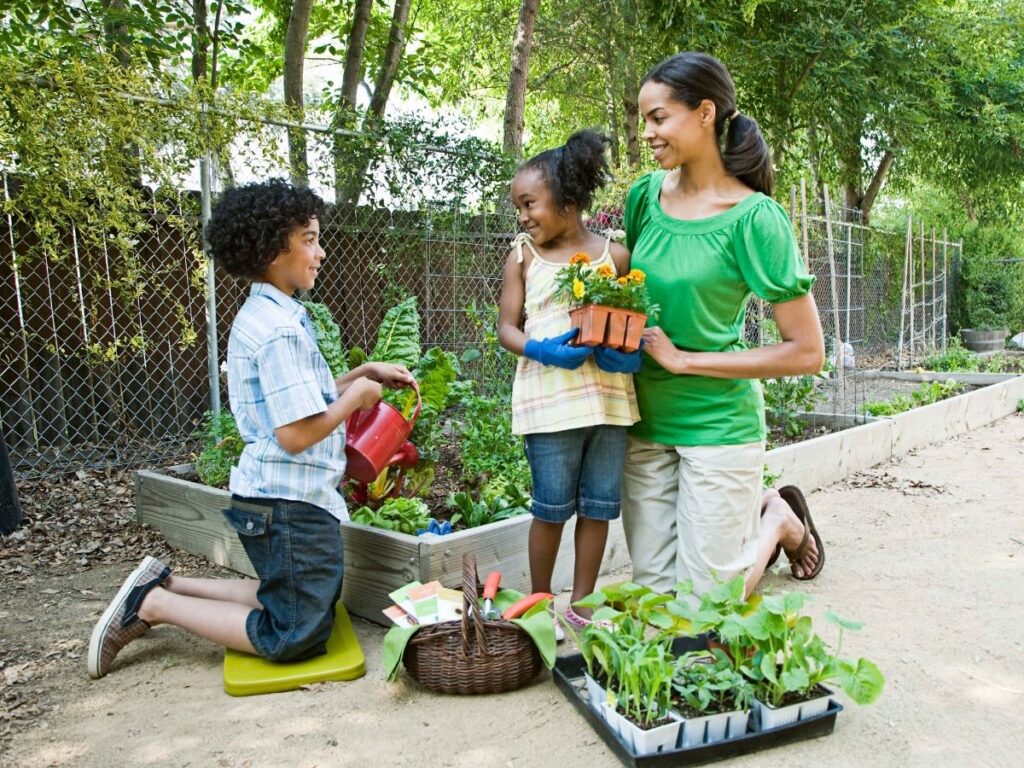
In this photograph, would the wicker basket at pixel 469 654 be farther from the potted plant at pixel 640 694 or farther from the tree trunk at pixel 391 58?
the tree trunk at pixel 391 58

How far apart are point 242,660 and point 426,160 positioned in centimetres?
393

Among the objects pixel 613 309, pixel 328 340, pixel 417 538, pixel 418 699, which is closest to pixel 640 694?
pixel 418 699

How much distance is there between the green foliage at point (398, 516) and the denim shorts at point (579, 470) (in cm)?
78

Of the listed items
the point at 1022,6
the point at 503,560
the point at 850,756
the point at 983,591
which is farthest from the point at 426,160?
the point at 1022,6

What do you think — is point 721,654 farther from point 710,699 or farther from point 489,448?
point 489,448

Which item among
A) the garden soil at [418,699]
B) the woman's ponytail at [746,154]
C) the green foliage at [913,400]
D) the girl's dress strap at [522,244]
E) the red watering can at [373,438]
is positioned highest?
the woman's ponytail at [746,154]

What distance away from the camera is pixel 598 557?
2.59 metres

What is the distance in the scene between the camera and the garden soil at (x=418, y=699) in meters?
2.06

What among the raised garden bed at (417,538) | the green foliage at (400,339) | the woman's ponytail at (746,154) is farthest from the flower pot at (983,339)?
the woman's ponytail at (746,154)

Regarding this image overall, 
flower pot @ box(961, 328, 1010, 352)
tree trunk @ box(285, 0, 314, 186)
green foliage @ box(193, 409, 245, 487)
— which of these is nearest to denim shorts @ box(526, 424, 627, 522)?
green foliage @ box(193, 409, 245, 487)

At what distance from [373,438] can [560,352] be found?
733 mm

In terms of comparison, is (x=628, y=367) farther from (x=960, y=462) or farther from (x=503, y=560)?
(x=960, y=462)

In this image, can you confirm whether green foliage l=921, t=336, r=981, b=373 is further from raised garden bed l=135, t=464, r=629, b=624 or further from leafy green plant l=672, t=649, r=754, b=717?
leafy green plant l=672, t=649, r=754, b=717

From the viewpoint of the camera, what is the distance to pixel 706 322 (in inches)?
89.6
